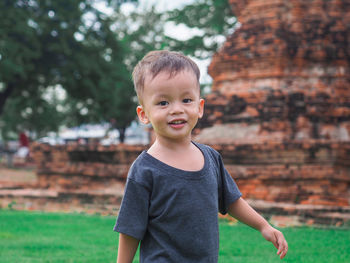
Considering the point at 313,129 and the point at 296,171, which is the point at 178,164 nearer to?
the point at 296,171

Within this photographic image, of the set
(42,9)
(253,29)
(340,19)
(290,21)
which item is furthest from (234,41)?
(42,9)

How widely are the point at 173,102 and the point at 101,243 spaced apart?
10.1 feet

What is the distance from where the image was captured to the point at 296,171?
682 centimetres

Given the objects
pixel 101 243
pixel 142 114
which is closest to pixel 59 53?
pixel 101 243

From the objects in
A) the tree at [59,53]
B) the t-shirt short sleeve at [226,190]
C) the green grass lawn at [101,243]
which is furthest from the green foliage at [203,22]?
the t-shirt short sleeve at [226,190]

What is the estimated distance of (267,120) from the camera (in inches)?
317

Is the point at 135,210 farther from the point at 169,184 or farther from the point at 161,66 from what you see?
the point at 161,66

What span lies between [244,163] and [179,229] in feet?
17.8

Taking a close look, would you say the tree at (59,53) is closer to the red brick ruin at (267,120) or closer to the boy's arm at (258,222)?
the red brick ruin at (267,120)

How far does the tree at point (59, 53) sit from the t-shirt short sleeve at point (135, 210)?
589 inches

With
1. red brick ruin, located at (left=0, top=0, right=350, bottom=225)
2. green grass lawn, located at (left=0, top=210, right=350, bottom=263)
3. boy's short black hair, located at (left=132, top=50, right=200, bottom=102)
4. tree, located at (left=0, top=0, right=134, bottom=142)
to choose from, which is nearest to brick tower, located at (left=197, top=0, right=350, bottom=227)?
red brick ruin, located at (left=0, top=0, right=350, bottom=225)

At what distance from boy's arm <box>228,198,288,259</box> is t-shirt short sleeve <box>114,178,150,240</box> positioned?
472 mm

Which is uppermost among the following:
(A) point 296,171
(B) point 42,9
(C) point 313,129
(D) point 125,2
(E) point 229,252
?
(D) point 125,2

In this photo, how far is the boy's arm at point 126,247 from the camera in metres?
2.04
